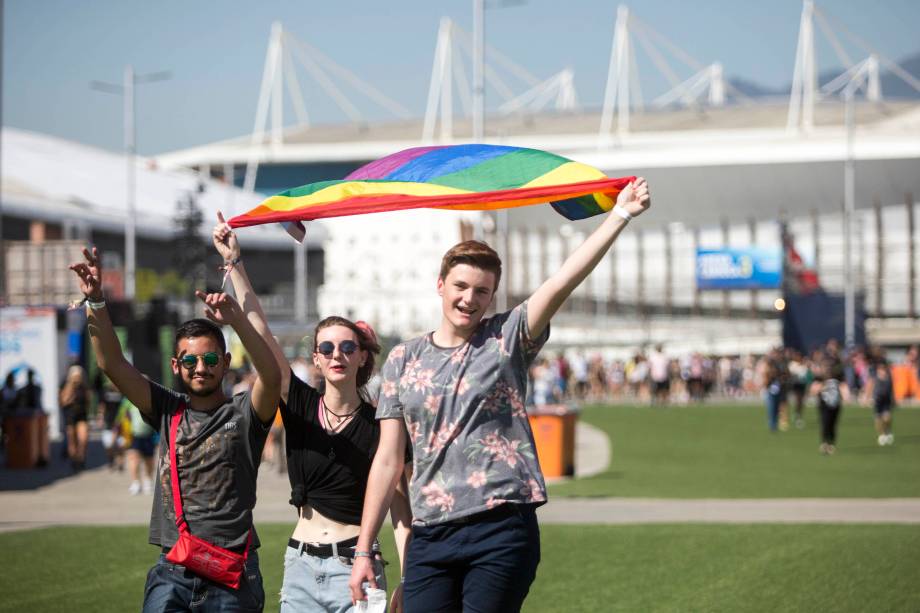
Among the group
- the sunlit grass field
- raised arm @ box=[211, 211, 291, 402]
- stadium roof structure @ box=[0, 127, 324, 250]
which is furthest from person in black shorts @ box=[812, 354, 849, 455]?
stadium roof structure @ box=[0, 127, 324, 250]

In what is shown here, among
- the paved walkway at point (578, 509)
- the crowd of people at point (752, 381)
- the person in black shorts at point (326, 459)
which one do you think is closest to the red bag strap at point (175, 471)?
the person in black shorts at point (326, 459)

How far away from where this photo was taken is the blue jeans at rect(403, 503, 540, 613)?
16.0 feet

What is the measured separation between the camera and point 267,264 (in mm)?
98625

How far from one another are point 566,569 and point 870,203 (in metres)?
87.1

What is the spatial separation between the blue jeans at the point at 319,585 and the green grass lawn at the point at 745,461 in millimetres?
12698

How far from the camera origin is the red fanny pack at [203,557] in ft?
17.4

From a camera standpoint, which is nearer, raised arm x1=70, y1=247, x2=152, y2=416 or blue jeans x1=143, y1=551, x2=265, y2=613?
blue jeans x1=143, y1=551, x2=265, y2=613

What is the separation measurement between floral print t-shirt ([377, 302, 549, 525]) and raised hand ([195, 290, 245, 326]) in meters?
0.68

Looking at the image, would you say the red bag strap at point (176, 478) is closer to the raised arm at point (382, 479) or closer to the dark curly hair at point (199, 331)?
the dark curly hair at point (199, 331)

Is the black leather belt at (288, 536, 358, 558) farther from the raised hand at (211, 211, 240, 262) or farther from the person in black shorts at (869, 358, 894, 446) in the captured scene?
the person in black shorts at (869, 358, 894, 446)

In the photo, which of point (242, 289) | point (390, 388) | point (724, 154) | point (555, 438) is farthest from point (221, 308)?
point (724, 154)

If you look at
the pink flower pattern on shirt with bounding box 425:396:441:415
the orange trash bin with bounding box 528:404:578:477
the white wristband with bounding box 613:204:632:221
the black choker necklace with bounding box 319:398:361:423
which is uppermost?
the white wristband with bounding box 613:204:632:221

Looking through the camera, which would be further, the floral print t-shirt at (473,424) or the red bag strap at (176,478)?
the red bag strap at (176,478)

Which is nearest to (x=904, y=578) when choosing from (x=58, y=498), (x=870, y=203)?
(x=58, y=498)
